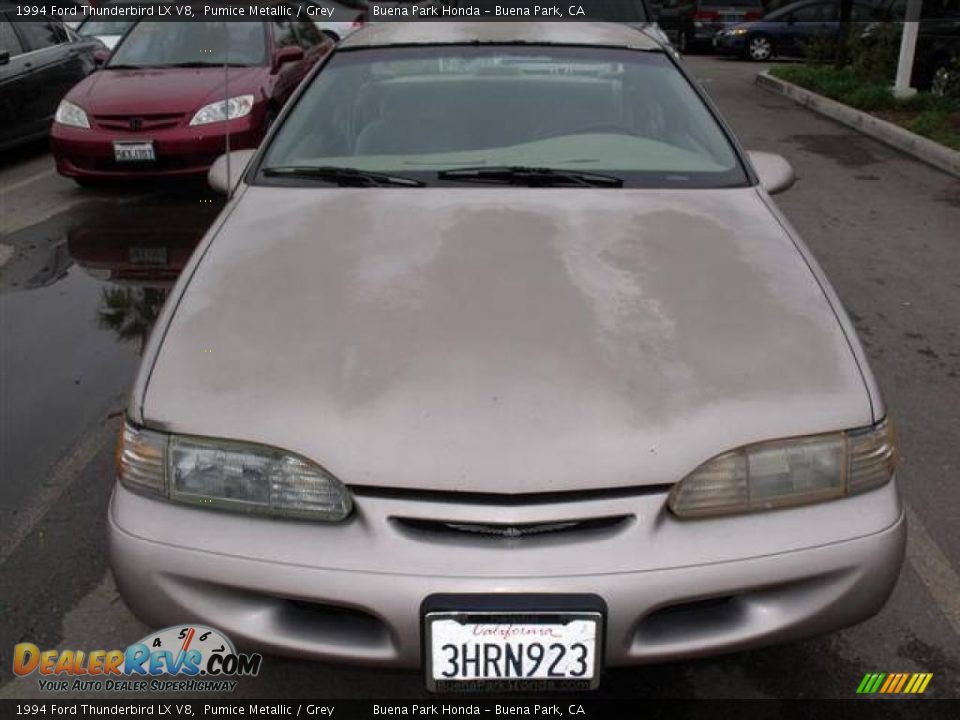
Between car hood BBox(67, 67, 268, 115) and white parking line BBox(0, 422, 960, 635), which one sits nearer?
white parking line BBox(0, 422, 960, 635)

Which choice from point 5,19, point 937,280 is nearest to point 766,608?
point 937,280

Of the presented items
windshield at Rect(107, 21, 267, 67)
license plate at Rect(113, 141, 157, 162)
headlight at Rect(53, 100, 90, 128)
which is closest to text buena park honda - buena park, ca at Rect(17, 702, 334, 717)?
license plate at Rect(113, 141, 157, 162)

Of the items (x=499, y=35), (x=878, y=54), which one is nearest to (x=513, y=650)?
(x=499, y=35)

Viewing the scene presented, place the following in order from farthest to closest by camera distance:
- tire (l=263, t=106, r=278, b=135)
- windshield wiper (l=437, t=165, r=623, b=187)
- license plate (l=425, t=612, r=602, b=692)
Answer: tire (l=263, t=106, r=278, b=135), windshield wiper (l=437, t=165, r=623, b=187), license plate (l=425, t=612, r=602, b=692)

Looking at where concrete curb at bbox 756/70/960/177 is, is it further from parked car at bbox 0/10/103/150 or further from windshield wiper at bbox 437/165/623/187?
parked car at bbox 0/10/103/150

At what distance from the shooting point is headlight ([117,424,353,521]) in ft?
6.22

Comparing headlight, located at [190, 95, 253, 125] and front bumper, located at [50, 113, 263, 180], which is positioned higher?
headlight, located at [190, 95, 253, 125]

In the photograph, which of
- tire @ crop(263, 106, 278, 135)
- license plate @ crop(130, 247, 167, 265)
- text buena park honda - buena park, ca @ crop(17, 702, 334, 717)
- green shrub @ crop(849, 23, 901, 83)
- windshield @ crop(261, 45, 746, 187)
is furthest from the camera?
green shrub @ crop(849, 23, 901, 83)

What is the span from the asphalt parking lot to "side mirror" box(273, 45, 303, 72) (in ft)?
4.14

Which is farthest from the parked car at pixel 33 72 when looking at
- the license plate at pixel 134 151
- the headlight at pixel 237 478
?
the headlight at pixel 237 478

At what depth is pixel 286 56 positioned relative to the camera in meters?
7.80

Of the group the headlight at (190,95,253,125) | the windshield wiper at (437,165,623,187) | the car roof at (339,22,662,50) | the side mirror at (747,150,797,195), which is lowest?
the headlight at (190,95,253,125)

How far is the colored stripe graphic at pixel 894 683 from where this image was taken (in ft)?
7.67

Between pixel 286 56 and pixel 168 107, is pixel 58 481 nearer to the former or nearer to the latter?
pixel 168 107
